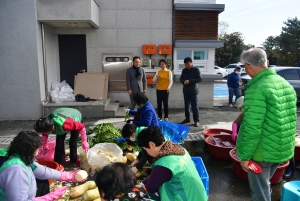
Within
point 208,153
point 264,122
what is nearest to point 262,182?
point 264,122

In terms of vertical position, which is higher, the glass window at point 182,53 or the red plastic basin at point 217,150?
the glass window at point 182,53

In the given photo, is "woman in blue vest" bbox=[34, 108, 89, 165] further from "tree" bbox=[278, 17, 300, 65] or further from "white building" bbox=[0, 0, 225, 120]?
"tree" bbox=[278, 17, 300, 65]

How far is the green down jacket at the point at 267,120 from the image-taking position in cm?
221

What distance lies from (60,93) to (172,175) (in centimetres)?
656

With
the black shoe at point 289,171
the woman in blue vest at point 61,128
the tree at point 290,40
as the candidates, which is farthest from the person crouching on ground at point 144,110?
the tree at point 290,40

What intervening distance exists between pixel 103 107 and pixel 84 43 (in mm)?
2783

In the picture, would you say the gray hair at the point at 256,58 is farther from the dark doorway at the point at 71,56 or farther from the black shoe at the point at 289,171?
the dark doorway at the point at 71,56

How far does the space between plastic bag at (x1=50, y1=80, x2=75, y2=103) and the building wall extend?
540 millimetres

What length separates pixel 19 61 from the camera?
7.05m

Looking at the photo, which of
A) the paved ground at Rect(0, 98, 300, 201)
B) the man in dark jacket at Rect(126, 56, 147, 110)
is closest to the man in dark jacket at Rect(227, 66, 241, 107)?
the paved ground at Rect(0, 98, 300, 201)

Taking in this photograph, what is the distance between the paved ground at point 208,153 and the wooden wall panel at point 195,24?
270 centimetres

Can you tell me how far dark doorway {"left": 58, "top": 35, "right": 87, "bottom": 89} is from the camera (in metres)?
8.76

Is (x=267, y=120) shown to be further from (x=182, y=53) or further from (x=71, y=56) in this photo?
(x=71, y=56)

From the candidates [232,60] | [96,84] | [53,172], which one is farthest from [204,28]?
[232,60]
